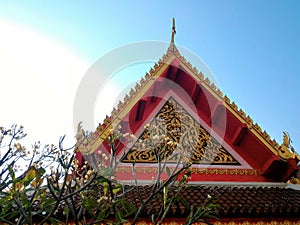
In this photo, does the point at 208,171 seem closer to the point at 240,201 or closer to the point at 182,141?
the point at 182,141

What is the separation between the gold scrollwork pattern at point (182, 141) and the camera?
7.12 meters

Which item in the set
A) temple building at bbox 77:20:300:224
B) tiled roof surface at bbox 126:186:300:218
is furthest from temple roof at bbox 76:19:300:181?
tiled roof surface at bbox 126:186:300:218

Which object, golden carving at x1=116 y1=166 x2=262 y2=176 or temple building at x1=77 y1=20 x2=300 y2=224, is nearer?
temple building at x1=77 y1=20 x2=300 y2=224

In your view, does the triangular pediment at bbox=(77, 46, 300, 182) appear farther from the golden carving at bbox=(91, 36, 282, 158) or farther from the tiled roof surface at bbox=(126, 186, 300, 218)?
the tiled roof surface at bbox=(126, 186, 300, 218)

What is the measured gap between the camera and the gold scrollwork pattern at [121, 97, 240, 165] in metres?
7.12

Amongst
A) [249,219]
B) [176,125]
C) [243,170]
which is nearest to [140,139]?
[176,125]

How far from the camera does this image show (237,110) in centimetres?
742

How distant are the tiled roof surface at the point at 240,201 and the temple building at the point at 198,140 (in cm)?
2

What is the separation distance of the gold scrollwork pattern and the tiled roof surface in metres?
0.61

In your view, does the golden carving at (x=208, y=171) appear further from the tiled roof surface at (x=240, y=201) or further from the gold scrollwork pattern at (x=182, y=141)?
the tiled roof surface at (x=240, y=201)

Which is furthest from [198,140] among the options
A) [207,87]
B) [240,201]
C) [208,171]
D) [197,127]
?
[240,201]

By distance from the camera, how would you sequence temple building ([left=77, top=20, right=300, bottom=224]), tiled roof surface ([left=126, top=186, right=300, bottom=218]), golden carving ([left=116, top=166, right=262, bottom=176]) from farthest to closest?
golden carving ([left=116, top=166, right=262, bottom=176]), temple building ([left=77, top=20, right=300, bottom=224]), tiled roof surface ([left=126, top=186, right=300, bottom=218])

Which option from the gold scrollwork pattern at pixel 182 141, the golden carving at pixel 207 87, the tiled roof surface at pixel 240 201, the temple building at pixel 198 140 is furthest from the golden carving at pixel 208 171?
the golden carving at pixel 207 87

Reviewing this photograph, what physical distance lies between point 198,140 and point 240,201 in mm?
1734
